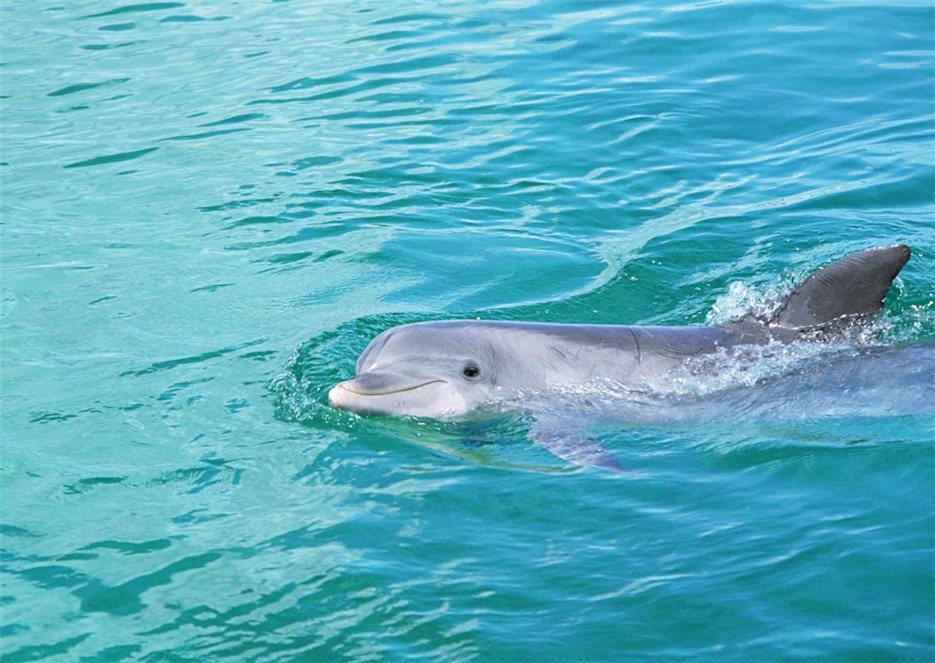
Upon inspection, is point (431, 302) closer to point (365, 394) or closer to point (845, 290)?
point (365, 394)

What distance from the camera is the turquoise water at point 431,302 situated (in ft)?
21.7

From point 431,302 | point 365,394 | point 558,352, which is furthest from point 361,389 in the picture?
point 431,302

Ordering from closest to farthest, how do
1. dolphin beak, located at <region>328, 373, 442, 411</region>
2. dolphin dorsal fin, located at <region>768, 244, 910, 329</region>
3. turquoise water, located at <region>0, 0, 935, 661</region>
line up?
1. turquoise water, located at <region>0, 0, 935, 661</region>
2. dolphin beak, located at <region>328, 373, 442, 411</region>
3. dolphin dorsal fin, located at <region>768, 244, 910, 329</region>

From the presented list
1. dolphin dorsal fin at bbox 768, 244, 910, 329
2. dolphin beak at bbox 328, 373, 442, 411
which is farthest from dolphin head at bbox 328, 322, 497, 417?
dolphin dorsal fin at bbox 768, 244, 910, 329

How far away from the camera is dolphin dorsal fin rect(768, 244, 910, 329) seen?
8.53 meters

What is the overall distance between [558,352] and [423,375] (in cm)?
96

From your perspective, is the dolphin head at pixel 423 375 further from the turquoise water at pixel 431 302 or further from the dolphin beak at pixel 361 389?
the turquoise water at pixel 431 302

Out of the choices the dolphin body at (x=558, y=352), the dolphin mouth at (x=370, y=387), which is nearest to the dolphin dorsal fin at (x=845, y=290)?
the dolphin body at (x=558, y=352)

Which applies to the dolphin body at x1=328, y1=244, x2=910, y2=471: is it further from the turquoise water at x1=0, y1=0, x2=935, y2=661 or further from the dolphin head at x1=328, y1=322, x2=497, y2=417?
the turquoise water at x1=0, y1=0, x2=935, y2=661

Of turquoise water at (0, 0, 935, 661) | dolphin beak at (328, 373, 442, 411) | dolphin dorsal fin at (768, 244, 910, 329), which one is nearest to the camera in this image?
turquoise water at (0, 0, 935, 661)

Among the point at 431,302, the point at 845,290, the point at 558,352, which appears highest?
the point at 845,290

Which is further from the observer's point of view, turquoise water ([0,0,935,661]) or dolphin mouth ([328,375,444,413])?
dolphin mouth ([328,375,444,413])

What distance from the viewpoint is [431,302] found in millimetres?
10906

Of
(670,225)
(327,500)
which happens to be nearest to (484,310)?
(670,225)
